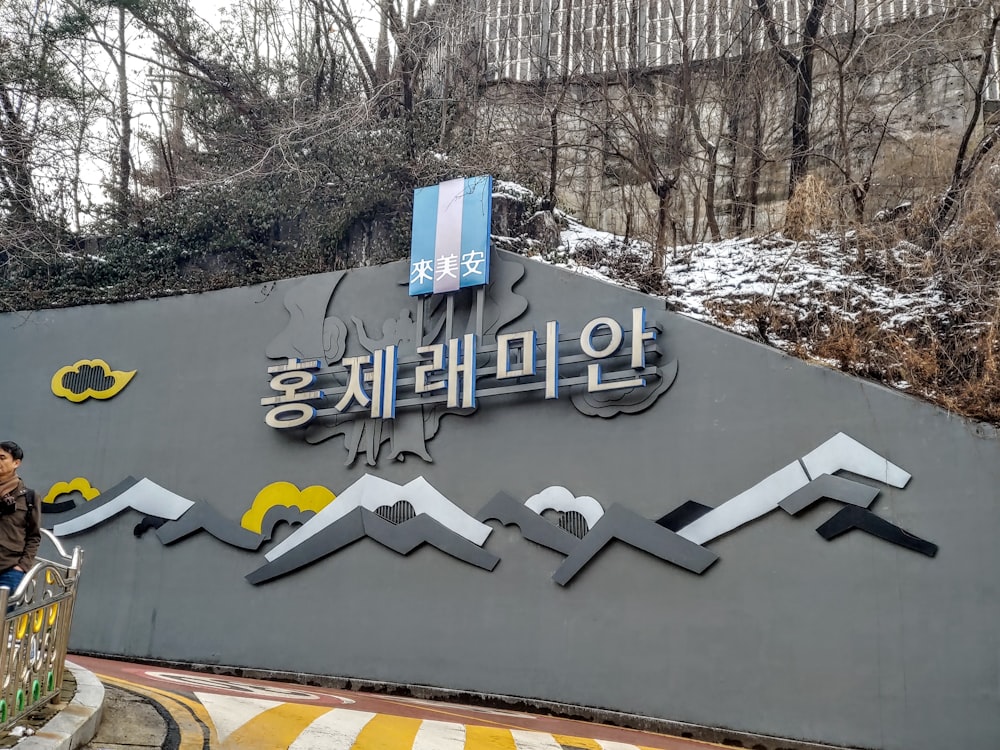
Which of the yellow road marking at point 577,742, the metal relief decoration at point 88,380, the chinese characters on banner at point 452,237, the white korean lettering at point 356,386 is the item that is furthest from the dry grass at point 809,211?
the metal relief decoration at point 88,380

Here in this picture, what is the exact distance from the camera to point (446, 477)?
9922 mm

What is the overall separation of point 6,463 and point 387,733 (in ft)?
10.4

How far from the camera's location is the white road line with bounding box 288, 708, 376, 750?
220 inches

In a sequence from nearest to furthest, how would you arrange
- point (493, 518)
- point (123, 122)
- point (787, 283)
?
point (493, 518) → point (787, 283) → point (123, 122)

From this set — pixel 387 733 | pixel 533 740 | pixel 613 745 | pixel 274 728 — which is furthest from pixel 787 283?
pixel 274 728

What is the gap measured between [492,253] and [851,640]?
18.6 feet

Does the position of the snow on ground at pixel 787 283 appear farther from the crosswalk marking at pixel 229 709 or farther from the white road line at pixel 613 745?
the crosswalk marking at pixel 229 709

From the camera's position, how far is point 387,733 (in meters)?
6.25

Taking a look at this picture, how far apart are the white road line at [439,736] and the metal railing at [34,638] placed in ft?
7.63

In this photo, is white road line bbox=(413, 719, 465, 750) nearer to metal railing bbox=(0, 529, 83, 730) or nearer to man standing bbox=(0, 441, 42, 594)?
metal railing bbox=(0, 529, 83, 730)

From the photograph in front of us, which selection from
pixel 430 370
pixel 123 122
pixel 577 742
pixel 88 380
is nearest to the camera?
pixel 577 742

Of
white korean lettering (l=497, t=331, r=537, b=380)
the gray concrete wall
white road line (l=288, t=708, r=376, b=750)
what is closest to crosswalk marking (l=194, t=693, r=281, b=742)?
white road line (l=288, t=708, r=376, b=750)

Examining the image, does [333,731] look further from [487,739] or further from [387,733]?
[487,739]

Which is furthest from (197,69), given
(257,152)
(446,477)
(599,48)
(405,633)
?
(405,633)
